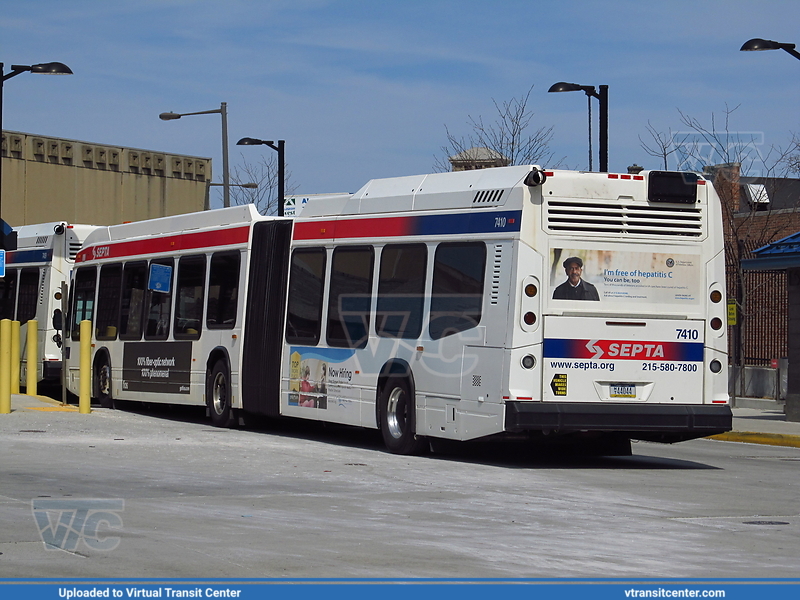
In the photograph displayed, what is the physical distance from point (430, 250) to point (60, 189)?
1686 inches

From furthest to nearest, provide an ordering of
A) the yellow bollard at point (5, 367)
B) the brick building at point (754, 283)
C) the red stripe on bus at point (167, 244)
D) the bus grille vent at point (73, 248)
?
the brick building at point (754, 283) < the bus grille vent at point (73, 248) < the yellow bollard at point (5, 367) < the red stripe on bus at point (167, 244)

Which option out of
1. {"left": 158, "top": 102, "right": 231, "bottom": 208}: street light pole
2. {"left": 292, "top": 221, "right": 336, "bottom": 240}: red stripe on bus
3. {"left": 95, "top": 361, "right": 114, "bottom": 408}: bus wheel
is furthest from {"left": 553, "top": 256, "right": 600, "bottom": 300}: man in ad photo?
{"left": 158, "top": 102, "right": 231, "bottom": 208}: street light pole

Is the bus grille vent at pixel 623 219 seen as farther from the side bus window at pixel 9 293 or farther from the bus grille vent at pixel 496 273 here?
the side bus window at pixel 9 293

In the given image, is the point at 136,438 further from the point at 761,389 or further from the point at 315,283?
the point at 761,389

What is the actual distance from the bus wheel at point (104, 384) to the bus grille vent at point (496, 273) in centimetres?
1125

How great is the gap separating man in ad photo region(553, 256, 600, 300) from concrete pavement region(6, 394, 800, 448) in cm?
723

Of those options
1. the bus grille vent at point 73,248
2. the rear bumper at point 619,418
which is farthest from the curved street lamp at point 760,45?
the bus grille vent at point 73,248

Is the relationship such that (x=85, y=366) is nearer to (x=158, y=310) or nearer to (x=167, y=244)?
(x=158, y=310)

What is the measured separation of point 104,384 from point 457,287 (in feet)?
36.0

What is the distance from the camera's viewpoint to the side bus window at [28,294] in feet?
91.6

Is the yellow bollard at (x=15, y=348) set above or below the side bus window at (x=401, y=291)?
below

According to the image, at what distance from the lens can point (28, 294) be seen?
92.6 ft
